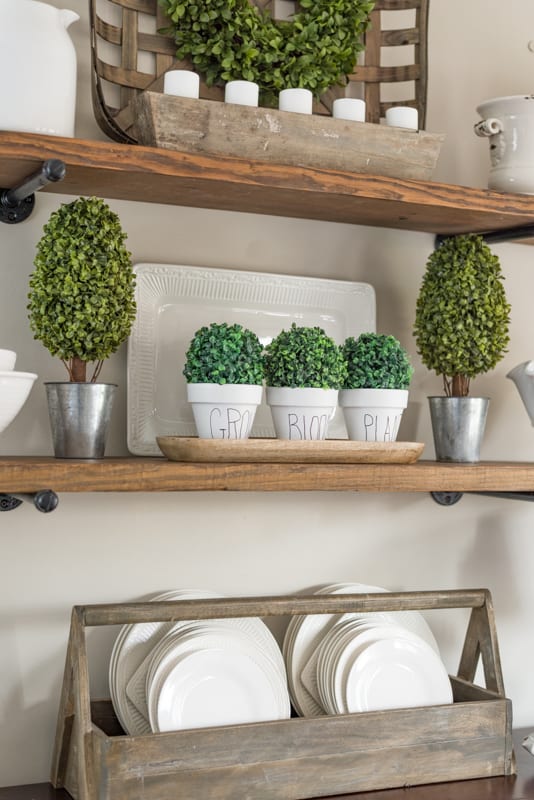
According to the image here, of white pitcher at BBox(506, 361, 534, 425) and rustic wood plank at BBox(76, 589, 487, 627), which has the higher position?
white pitcher at BBox(506, 361, 534, 425)

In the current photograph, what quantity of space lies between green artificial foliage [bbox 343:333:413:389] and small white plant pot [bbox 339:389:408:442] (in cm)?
1

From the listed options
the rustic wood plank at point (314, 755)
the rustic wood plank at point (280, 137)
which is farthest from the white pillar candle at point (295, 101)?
the rustic wood plank at point (314, 755)

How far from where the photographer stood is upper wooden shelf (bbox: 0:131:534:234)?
1235 millimetres

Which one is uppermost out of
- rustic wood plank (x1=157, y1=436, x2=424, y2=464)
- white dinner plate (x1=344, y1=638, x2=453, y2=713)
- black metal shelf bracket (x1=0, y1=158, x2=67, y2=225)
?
black metal shelf bracket (x1=0, y1=158, x2=67, y2=225)

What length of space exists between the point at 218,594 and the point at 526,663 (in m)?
0.63

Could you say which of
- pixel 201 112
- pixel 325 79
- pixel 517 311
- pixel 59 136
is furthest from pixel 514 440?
pixel 59 136

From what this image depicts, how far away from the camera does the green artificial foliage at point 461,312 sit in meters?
1.54

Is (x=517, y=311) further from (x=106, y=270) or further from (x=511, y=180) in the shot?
(x=106, y=270)

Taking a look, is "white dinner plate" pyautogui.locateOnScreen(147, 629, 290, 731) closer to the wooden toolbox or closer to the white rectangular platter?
the wooden toolbox

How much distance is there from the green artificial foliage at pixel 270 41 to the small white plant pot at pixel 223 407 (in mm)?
493

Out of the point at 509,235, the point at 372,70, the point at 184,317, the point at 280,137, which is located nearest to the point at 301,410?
the point at 184,317

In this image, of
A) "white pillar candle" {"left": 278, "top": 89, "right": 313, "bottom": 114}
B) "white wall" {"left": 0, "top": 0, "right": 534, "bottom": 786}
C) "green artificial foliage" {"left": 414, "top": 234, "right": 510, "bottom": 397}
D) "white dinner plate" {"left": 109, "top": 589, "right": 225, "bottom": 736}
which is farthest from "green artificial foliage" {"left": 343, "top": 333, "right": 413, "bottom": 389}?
"white dinner plate" {"left": 109, "top": 589, "right": 225, "bottom": 736}

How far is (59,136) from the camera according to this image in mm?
1246

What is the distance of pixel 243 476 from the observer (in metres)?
1.30
